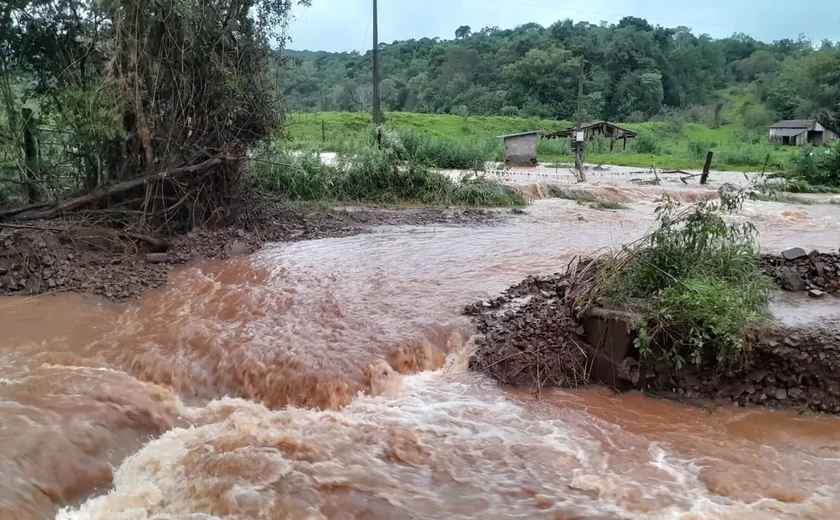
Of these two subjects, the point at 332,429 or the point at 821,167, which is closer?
the point at 332,429

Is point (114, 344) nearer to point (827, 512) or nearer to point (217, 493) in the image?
point (217, 493)

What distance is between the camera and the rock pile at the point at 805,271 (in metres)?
6.18

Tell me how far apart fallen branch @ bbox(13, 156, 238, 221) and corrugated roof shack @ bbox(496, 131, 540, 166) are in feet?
58.0

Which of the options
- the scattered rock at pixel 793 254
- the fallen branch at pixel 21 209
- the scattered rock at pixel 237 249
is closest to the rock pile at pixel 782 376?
the scattered rock at pixel 793 254

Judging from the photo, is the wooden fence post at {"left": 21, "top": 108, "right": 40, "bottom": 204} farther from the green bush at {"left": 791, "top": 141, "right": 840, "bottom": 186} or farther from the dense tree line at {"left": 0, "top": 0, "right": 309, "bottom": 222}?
the green bush at {"left": 791, "top": 141, "right": 840, "bottom": 186}

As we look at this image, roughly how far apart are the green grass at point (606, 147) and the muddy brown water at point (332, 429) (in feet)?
38.4

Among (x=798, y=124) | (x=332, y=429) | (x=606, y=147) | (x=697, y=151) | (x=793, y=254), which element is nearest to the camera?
(x=332, y=429)

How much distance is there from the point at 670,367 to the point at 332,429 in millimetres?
2939

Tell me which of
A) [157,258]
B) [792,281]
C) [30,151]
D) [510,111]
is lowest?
[157,258]

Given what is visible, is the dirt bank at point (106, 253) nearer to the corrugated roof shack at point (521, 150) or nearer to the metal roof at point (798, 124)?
the corrugated roof shack at point (521, 150)

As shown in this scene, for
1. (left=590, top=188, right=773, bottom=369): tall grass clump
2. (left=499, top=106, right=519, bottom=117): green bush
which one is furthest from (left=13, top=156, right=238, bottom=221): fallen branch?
(left=499, top=106, right=519, bottom=117): green bush

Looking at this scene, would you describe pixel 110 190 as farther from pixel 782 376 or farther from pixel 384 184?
pixel 782 376

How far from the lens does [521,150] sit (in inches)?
1033

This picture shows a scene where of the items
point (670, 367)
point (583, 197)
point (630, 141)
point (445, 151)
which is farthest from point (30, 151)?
point (630, 141)
